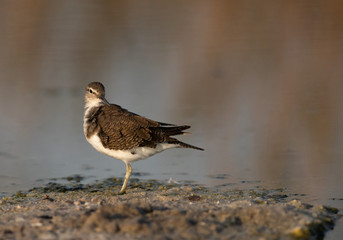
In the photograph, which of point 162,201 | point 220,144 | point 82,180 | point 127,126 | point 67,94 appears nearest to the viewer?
point 162,201

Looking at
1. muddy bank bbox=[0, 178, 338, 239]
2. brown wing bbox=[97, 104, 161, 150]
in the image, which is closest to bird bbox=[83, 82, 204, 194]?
brown wing bbox=[97, 104, 161, 150]

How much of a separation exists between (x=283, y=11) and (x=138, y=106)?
7.80m

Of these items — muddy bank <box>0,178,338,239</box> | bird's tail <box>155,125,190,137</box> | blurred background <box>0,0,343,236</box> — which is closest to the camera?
muddy bank <box>0,178,338,239</box>

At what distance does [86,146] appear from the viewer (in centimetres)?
→ 1020

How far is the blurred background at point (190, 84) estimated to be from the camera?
9289 mm

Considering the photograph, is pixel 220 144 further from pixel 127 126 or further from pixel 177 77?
pixel 177 77

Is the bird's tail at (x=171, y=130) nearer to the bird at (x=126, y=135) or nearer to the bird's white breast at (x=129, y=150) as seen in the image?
the bird at (x=126, y=135)

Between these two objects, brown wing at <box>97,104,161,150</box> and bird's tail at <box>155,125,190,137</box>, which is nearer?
brown wing at <box>97,104,161,150</box>

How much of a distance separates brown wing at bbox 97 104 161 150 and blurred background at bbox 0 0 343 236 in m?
0.95

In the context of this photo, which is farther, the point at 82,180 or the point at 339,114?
the point at 339,114

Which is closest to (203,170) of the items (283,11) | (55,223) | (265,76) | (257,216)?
(257,216)

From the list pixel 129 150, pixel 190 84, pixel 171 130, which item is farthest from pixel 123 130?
pixel 190 84

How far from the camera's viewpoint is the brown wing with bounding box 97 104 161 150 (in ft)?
27.0

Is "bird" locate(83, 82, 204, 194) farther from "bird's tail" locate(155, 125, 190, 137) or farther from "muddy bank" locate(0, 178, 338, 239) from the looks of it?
"muddy bank" locate(0, 178, 338, 239)
